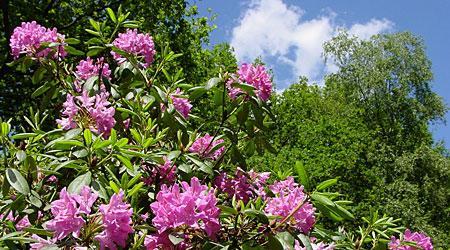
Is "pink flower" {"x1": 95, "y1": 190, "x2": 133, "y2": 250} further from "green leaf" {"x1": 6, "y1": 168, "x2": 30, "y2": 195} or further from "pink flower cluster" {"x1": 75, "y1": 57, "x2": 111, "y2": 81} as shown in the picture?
"pink flower cluster" {"x1": 75, "y1": 57, "x2": 111, "y2": 81}

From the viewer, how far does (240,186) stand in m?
3.04

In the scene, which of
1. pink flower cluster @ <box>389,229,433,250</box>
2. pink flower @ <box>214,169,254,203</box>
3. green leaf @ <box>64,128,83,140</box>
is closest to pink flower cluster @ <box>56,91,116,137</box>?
green leaf @ <box>64,128,83,140</box>

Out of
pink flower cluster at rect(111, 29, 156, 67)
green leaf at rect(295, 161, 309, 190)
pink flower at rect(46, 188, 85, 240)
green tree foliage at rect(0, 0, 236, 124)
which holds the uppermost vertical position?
green tree foliage at rect(0, 0, 236, 124)

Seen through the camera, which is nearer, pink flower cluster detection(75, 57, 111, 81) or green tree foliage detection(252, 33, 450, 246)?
pink flower cluster detection(75, 57, 111, 81)

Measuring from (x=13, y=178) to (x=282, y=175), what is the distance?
1.39 metres

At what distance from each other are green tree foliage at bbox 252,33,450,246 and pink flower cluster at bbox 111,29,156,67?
46.5 feet

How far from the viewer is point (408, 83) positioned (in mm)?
26172

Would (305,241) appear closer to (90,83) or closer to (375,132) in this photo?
(90,83)

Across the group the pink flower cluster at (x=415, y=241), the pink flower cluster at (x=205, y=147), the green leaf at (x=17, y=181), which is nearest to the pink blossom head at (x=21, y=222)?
the green leaf at (x=17, y=181)

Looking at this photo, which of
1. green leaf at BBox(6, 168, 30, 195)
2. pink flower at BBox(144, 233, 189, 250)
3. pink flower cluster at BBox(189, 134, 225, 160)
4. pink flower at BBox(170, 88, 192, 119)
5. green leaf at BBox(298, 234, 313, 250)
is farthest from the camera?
pink flower at BBox(170, 88, 192, 119)

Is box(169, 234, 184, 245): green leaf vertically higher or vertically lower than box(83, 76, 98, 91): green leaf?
lower

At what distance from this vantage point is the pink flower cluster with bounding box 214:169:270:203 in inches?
119

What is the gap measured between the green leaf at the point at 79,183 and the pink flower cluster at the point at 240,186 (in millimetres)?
960

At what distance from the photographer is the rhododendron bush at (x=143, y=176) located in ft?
6.37
